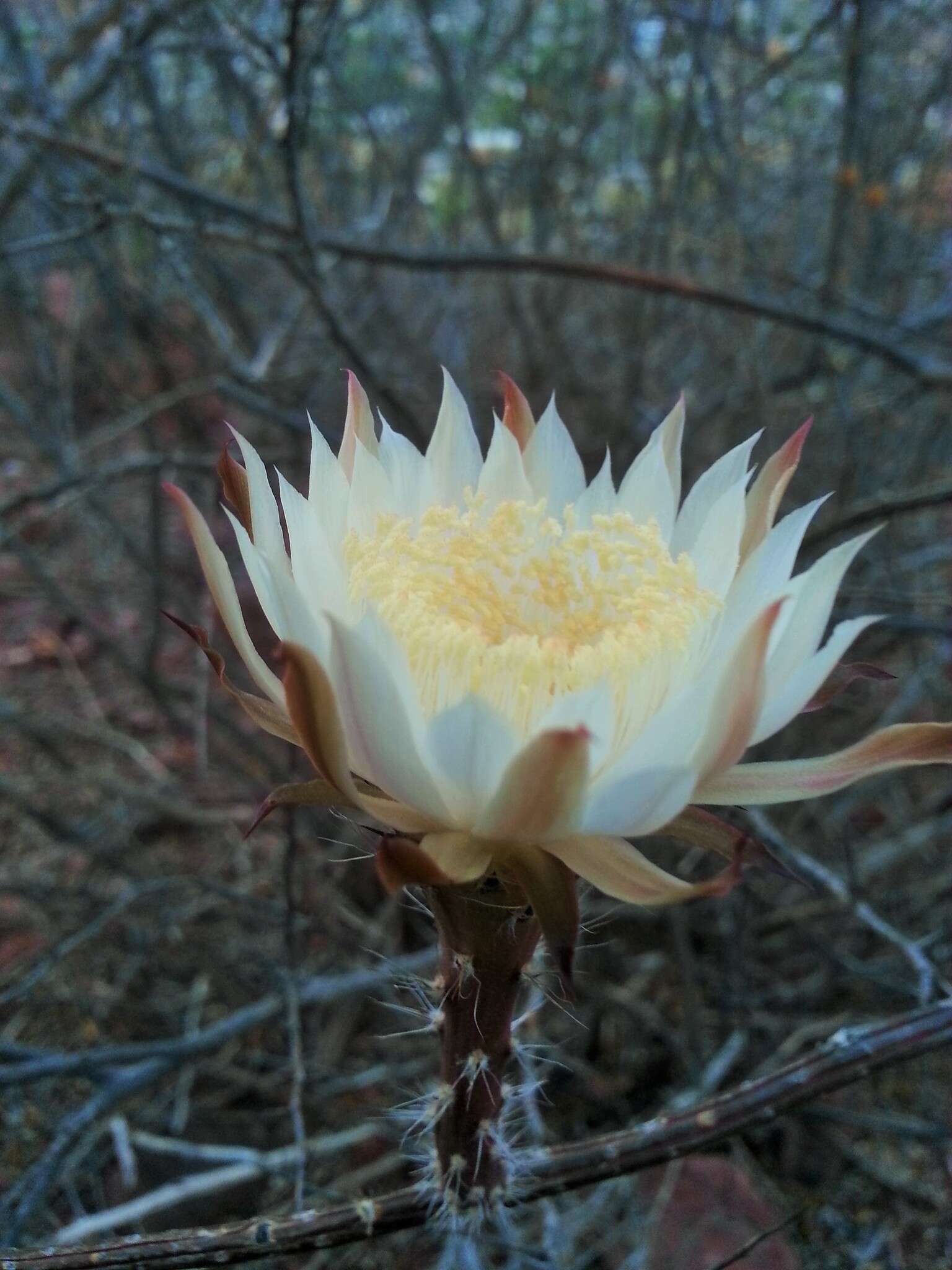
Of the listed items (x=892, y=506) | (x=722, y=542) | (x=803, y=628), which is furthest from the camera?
(x=892, y=506)

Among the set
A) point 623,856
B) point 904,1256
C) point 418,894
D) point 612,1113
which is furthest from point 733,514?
point 612,1113

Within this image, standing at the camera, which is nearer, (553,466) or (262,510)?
(262,510)

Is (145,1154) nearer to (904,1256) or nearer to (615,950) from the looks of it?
(615,950)

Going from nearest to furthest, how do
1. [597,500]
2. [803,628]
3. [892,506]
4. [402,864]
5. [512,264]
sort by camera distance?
[402,864] → [803,628] → [597,500] → [892,506] → [512,264]

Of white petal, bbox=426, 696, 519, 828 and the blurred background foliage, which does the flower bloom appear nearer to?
white petal, bbox=426, 696, 519, 828

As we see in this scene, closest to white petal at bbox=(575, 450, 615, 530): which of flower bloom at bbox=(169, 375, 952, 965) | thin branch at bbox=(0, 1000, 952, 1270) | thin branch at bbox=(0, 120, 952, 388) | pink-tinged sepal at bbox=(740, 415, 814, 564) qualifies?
flower bloom at bbox=(169, 375, 952, 965)

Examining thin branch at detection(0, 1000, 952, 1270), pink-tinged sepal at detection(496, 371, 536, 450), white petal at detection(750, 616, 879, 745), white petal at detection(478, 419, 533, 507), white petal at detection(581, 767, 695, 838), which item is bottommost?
thin branch at detection(0, 1000, 952, 1270)

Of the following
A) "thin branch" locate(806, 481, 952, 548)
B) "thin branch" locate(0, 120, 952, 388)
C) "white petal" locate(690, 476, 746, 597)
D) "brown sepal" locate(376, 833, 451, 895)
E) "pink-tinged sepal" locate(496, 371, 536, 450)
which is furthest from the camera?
"thin branch" locate(0, 120, 952, 388)

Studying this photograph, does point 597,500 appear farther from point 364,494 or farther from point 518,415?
point 364,494

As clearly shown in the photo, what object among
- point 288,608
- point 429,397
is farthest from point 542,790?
point 429,397
